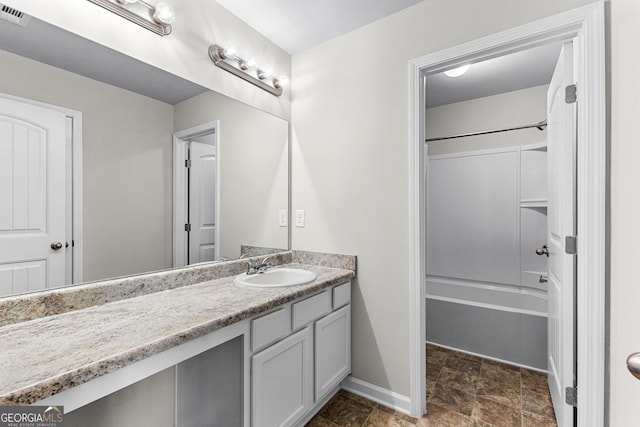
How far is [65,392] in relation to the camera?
73 cm

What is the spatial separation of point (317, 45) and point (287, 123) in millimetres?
587

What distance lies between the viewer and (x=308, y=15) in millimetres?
1835

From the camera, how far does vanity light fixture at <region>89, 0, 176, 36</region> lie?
1292 millimetres

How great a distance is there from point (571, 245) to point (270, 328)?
1413 millimetres

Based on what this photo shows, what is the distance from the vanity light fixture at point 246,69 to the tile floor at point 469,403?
83.1 inches

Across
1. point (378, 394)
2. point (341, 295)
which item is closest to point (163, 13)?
point (341, 295)

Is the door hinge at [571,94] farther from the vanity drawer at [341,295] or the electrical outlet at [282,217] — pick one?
the electrical outlet at [282,217]

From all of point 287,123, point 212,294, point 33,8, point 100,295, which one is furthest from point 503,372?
point 33,8

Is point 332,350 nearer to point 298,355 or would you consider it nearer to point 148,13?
point 298,355

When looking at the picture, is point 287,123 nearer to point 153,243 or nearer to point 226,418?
point 153,243

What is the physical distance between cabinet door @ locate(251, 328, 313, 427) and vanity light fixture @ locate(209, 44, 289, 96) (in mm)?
1575

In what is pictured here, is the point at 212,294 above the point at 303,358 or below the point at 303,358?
above

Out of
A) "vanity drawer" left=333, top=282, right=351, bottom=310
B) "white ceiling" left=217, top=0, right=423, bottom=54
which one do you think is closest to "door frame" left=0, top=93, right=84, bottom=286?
"white ceiling" left=217, top=0, right=423, bottom=54

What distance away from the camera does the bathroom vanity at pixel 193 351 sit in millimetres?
776
